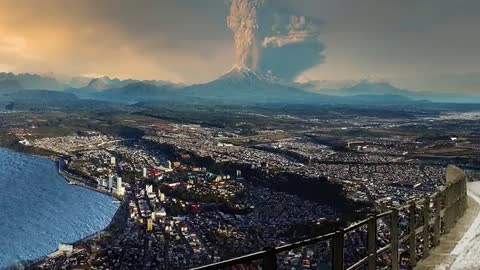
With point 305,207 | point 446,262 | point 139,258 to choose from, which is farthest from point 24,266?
point 446,262

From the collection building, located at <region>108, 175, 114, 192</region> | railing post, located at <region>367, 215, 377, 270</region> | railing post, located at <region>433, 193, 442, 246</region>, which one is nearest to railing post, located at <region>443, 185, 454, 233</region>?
railing post, located at <region>433, 193, 442, 246</region>

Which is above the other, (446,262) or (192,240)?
(446,262)

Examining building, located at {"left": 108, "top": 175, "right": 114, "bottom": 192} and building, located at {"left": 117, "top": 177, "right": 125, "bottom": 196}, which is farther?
building, located at {"left": 108, "top": 175, "right": 114, "bottom": 192}

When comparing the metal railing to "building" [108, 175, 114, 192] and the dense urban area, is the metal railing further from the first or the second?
"building" [108, 175, 114, 192]

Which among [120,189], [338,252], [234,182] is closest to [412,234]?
Answer: [338,252]

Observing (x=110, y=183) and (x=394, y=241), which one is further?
(x=110, y=183)

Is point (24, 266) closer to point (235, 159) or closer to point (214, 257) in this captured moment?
point (214, 257)

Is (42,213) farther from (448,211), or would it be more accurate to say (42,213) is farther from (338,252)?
(338,252)
